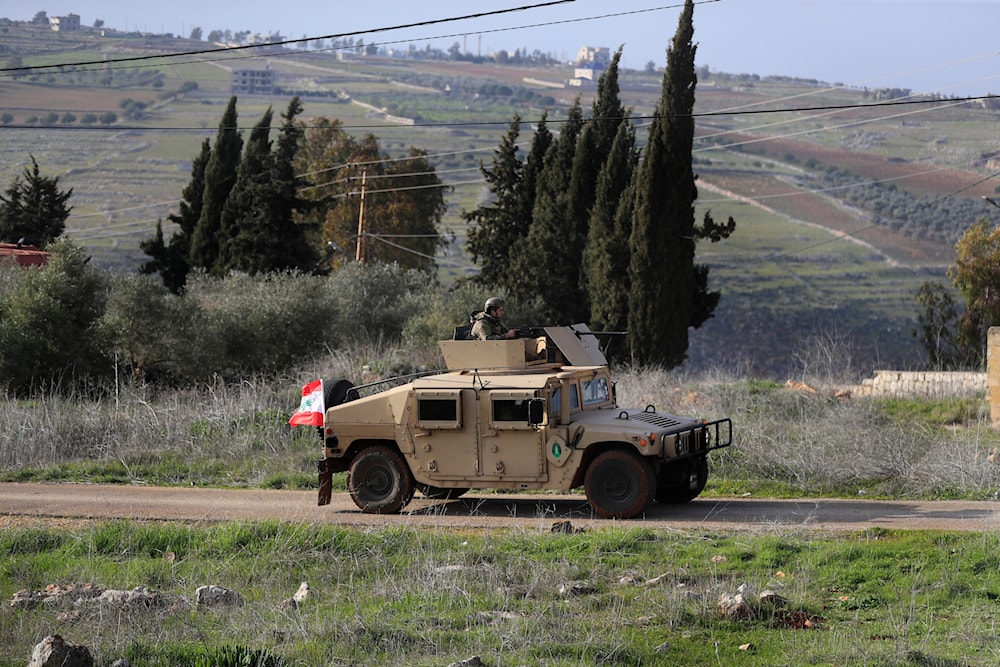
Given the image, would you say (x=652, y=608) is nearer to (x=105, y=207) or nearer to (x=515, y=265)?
(x=515, y=265)

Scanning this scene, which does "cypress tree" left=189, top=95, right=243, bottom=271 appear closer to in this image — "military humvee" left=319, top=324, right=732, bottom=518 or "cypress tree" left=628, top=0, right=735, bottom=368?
"cypress tree" left=628, top=0, right=735, bottom=368

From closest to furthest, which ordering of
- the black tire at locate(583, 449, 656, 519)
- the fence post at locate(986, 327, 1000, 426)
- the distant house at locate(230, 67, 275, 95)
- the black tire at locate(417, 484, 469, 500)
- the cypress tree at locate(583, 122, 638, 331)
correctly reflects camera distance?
1. the black tire at locate(583, 449, 656, 519)
2. the black tire at locate(417, 484, 469, 500)
3. the fence post at locate(986, 327, 1000, 426)
4. the cypress tree at locate(583, 122, 638, 331)
5. the distant house at locate(230, 67, 275, 95)

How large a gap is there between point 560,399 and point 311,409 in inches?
139

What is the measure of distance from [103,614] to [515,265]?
98.9 feet

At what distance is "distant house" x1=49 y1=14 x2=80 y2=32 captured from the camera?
176250mm

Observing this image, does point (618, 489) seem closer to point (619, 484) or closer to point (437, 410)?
point (619, 484)

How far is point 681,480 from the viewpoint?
53.2ft

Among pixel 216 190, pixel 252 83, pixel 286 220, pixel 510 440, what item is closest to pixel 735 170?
pixel 252 83

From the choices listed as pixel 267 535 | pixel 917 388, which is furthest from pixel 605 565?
pixel 917 388

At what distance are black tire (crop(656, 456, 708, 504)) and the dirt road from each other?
0.17m

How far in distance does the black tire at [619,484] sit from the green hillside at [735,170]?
2178 inches

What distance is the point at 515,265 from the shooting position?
40.7m

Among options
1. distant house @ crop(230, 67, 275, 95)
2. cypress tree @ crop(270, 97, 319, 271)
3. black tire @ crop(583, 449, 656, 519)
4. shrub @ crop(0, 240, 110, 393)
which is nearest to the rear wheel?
black tire @ crop(583, 449, 656, 519)

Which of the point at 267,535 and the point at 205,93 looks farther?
the point at 205,93
